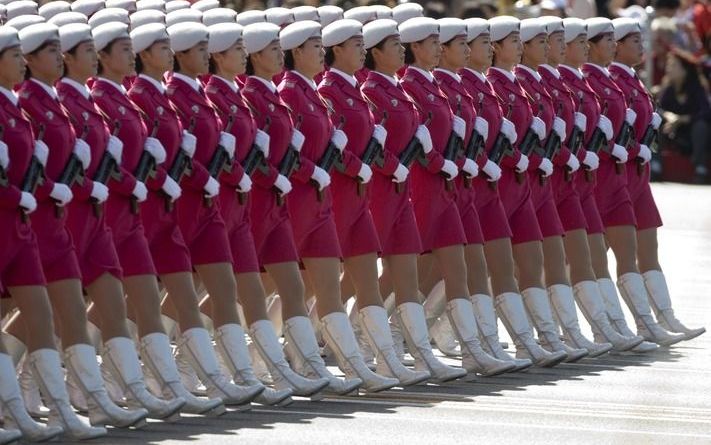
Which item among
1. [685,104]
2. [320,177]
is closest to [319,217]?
[320,177]

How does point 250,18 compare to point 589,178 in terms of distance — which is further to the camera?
point 589,178

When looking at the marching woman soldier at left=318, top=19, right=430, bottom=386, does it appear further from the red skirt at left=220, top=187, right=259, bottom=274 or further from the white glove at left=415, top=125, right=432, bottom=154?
the red skirt at left=220, top=187, right=259, bottom=274

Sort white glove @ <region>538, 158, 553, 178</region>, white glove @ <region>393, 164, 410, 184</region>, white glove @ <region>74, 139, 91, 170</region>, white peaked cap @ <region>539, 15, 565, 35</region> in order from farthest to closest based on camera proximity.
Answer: white peaked cap @ <region>539, 15, 565, 35</region> < white glove @ <region>538, 158, 553, 178</region> < white glove @ <region>393, 164, 410, 184</region> < white glove @ <region>74, 139, 91, 170</region>

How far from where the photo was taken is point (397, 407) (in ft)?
37.7

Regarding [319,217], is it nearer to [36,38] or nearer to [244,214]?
[244,214]

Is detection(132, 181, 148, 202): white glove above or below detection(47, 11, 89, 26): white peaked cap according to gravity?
below

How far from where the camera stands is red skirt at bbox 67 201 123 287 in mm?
10547

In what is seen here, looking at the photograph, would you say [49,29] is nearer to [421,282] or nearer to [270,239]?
[270,239]

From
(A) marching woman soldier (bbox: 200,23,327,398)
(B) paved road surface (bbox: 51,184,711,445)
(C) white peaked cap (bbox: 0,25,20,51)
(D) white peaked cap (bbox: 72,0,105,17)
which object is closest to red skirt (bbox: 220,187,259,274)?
(A) marching woman soldier (bbox: 200,23,327,398)

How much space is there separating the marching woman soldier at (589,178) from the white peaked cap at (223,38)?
3.04 m

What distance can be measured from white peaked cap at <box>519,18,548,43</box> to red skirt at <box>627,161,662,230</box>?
1076 mm

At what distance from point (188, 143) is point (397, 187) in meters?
1.69

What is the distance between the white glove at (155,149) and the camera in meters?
10.8

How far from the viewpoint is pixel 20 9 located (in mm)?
12461
